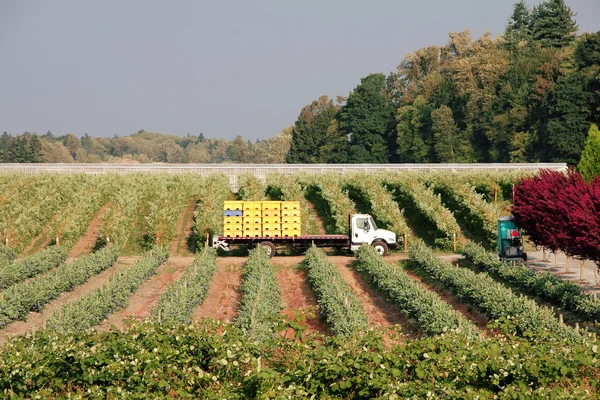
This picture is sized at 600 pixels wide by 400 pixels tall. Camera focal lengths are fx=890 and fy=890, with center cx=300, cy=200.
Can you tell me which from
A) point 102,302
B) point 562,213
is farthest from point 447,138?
point 102,302

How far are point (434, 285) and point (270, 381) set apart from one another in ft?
64.0

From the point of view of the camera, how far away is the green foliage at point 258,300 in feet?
75.4

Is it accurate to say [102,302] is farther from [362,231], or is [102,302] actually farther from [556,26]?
[556,26]

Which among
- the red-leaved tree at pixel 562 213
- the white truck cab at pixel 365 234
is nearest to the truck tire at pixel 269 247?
the white truck cab at pixel 365 234

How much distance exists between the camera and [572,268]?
37656 millimetres

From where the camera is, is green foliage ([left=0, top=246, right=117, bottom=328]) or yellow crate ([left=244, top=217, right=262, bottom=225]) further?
yellow crate ([left=244, top=217, right=262, bottom=225])

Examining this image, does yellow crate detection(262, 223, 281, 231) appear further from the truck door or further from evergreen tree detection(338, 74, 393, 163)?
evergreen tree detection(338, 74, 393, 163)

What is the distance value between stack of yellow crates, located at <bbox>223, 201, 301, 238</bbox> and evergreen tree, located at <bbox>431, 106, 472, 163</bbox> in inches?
2365

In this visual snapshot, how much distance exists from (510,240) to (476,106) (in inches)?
2405

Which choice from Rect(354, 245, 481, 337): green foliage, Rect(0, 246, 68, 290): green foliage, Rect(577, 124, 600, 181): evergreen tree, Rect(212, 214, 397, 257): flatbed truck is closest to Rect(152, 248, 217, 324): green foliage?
Rect(212, 214, 397, 257): flatbed truck

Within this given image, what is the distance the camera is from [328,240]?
41656 mm

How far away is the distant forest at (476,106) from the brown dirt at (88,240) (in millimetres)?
45711

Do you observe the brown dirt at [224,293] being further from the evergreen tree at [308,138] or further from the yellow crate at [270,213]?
the evergreen tree at [308,138]

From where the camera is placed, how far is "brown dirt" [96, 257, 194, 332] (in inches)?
1093
